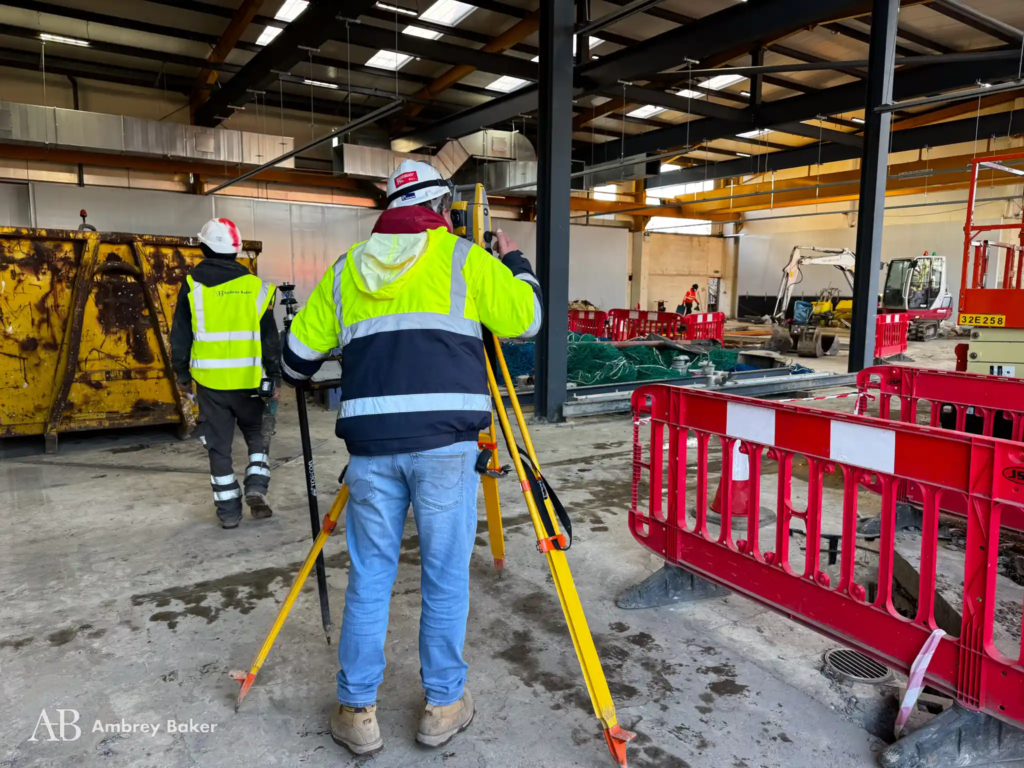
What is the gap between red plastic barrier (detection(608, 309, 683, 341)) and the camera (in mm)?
14117

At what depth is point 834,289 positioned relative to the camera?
1030 inches

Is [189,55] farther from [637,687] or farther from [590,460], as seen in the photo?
[637,687]

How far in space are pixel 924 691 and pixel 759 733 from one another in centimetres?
83

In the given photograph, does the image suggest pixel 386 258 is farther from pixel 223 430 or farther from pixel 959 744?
pixel 223 430

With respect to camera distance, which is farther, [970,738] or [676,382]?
[676,382]

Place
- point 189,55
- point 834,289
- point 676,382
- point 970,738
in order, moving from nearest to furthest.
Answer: point 970,738
point 676,382
point 189,55
point 834,289

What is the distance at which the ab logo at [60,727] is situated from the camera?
2316mm

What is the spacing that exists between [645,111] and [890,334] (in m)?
8.17

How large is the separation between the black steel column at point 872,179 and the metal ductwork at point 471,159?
738 cm

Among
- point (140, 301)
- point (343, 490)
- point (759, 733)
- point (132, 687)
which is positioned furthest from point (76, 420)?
point (759, 733)

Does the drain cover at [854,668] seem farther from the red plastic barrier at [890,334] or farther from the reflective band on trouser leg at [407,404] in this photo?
the red plastic barrier at [890,334]

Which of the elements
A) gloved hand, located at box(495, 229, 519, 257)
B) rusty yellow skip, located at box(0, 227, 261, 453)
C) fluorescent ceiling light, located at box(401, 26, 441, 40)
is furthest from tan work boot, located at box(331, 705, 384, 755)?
fluorescent ceiling light, located at box(401, 26, 441, 40)

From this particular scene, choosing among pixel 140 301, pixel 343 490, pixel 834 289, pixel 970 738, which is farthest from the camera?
pixel 834 289

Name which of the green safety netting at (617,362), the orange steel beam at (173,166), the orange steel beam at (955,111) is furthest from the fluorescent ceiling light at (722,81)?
the orange steel beam at (173,166)
